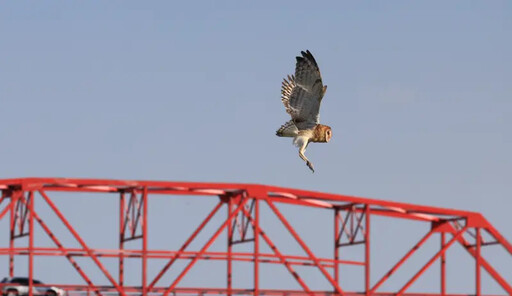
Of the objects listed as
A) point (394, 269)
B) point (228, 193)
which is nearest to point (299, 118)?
point (228, 193)

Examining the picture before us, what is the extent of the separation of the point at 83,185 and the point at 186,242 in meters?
5.41

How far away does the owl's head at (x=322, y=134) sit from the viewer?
105 meters

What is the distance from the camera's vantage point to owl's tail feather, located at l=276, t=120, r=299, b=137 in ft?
345

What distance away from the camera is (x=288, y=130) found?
105312 mm

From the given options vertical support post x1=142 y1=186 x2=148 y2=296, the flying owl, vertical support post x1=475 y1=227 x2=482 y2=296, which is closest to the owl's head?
the flying owl

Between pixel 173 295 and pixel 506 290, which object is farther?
pixel 506 290

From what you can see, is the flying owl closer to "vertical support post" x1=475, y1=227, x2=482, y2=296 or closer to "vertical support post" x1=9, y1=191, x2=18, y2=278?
"vertical support post" x1=9, y1=191, x2=18, y2=278

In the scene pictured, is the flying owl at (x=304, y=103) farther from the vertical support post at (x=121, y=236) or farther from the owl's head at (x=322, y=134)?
the vertical support post at (x=121, y=236)

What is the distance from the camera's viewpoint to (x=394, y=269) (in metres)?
120

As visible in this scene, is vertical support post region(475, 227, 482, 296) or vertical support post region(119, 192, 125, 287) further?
vertical support post region(475, 227, 482, 296)

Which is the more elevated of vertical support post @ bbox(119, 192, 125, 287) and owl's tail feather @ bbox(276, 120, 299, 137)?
owl's tail feather @ bbox(276, 120, 299, 137)

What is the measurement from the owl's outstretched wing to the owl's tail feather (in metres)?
0.20

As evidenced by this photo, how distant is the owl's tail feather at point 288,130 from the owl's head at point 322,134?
0.86 metres

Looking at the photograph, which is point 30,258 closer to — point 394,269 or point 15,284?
point 15,284
